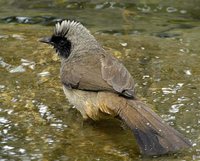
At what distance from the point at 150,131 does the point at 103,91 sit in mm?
811

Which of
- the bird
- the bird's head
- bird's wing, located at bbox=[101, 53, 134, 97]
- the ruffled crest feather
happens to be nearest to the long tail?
the bird

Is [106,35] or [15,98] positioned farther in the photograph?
[106,35]

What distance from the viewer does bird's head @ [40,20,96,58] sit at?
702 centimetres

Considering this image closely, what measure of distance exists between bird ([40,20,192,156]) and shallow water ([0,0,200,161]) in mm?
131

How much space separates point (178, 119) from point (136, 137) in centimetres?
79

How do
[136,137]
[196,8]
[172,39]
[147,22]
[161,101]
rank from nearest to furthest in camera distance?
[136,137] → [161,101] → [172,39] → [147,22] → [196,8]

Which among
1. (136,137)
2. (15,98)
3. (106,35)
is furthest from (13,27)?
(136,137)

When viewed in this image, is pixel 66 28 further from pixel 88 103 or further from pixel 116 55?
pixel 88 103

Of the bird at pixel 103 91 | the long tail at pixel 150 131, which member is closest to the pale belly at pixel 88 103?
the bird at pixel 103 91

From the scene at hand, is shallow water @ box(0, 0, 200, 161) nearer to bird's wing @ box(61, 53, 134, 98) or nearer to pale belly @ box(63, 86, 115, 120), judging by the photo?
pale belly @ box(63, 86, 115, 120)

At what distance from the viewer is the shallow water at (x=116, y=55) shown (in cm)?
546

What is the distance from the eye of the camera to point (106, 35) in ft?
29.1

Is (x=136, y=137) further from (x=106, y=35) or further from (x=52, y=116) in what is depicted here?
(x=106, y=35)

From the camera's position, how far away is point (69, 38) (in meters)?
7.08
